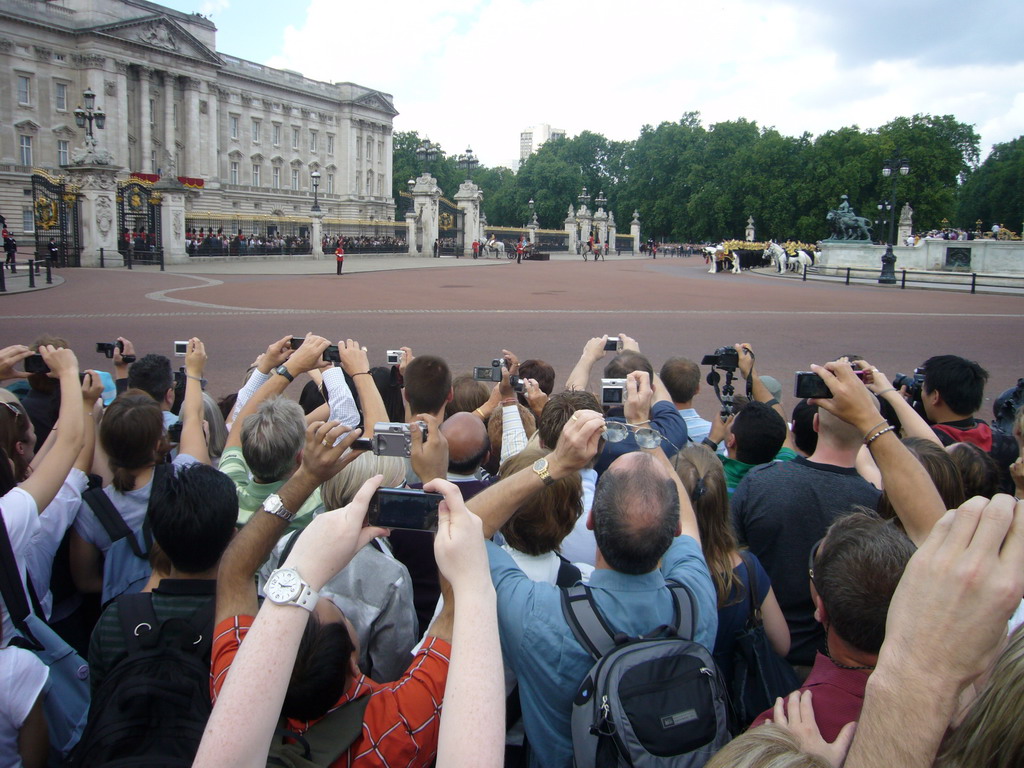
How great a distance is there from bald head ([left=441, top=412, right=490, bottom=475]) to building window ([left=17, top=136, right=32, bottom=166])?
2574 inches

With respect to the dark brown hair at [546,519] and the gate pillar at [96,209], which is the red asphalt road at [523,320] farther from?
the gate pillar at [96,209]

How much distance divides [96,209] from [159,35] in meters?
36.6

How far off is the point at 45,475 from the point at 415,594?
148cm

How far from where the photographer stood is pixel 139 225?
39625mm

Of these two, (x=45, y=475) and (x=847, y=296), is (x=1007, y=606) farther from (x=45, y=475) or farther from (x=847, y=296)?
(x=847, y=296)

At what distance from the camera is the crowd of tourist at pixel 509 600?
52.4 inches

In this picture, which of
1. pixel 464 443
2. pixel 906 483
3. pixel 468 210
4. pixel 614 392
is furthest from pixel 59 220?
pixel 906 483

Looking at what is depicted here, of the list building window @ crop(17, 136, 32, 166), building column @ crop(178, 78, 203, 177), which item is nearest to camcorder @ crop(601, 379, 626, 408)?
building window @ crop(17, 136, 32, 166)

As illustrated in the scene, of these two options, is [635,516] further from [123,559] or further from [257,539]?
A: [123,559]

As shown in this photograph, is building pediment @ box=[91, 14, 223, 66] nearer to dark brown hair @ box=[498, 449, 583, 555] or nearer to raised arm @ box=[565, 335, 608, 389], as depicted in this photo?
raised arm @ box=[565, 335, 608, 389]

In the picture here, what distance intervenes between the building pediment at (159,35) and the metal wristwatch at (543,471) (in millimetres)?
69345

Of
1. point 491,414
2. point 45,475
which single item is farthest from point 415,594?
point 491,414

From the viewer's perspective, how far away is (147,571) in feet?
10.3

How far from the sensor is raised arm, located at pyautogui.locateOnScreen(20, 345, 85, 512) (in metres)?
2.79
